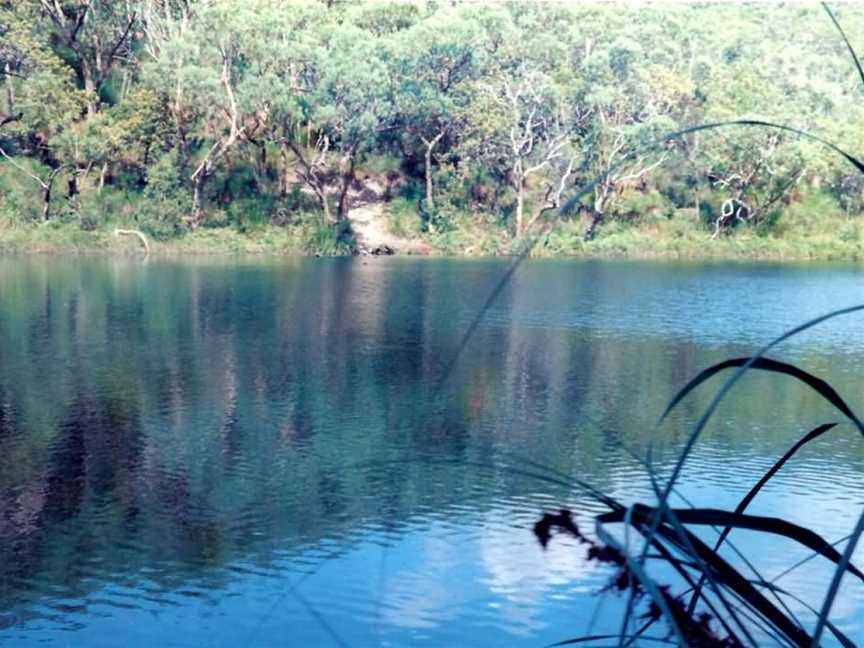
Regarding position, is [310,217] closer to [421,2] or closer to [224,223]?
[224,223]

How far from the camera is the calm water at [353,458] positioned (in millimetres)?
6152

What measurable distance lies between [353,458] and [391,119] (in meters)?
25.9

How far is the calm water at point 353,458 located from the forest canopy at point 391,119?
45.5ft

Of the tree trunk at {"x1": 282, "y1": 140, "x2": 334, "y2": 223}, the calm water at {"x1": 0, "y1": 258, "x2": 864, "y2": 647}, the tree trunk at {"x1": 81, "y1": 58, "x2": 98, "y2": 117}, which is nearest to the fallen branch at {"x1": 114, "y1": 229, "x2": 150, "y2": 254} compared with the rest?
the tree trunk at {"x1": 81, "y1": 58, "x2": 98, "y2": 117}


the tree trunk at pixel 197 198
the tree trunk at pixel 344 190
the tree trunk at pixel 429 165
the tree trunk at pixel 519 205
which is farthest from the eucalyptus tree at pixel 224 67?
the tree trunk at pixel 519 205

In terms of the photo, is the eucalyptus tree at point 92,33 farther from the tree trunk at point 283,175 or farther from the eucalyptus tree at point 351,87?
the eucalyptus tree at point 351,87

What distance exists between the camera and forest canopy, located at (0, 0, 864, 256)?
32.4 metres

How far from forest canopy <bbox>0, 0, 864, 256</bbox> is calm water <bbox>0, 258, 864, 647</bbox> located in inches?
546

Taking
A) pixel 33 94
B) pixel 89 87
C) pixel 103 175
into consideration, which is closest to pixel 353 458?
pixel 33 94

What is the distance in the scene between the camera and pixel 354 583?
21.3 feet

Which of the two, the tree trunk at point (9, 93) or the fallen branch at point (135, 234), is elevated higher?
the tree trunk at point (9, 93)

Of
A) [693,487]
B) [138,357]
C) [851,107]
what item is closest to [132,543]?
[693,487]

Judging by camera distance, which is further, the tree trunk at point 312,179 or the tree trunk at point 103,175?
the tree trunk at point 312,179

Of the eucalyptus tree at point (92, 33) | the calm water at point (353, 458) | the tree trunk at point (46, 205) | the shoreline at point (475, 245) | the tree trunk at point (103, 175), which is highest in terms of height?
the eucalyptus tree at point (92, 33)
